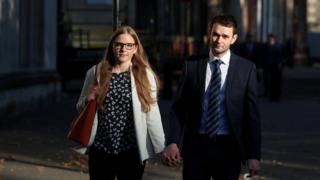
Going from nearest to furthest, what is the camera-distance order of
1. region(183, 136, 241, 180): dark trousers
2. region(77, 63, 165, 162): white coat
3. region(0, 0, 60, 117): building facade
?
region(183, 136, 241, 180): dark trousers
region(77, 63, 165, 162): white coat
region(0, 0, 60, 117): building facade

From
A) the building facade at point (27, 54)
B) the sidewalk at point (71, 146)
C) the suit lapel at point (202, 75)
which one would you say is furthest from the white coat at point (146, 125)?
the building facade at point (27, 54)

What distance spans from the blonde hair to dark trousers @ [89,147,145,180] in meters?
0.33

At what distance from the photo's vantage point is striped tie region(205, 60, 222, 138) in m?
5.66

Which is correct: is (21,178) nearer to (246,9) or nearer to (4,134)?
(4,134)

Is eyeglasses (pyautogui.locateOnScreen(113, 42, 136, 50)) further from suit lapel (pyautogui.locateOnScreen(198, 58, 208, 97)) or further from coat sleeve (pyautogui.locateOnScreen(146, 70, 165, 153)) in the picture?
suit lapel (pyautogui.locateOnScreen(198, 58, 208, 97))

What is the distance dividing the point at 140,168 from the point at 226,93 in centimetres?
92

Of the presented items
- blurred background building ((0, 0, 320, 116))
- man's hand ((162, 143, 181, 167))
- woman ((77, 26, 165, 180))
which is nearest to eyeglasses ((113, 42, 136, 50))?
woman ((77, 26, 165, 180))

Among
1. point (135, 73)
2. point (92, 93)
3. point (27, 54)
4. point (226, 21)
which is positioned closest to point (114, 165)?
point (92, 93)

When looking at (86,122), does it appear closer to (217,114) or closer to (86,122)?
(86,122)

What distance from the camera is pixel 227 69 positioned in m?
5.73

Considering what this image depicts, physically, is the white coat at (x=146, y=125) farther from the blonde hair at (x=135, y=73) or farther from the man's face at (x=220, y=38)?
the man's face at (x=220, y=38)

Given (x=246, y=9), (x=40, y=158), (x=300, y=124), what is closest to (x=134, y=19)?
(x=246, y=9)

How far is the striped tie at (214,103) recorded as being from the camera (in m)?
5.66

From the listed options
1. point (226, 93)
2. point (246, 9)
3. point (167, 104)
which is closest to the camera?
point (226, 93)
